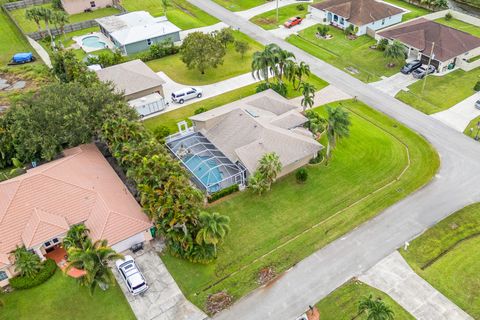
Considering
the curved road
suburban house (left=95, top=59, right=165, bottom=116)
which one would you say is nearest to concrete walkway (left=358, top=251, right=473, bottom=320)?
the curved road

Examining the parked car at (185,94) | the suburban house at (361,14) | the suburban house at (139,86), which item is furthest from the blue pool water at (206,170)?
the suburban house at (361,14)

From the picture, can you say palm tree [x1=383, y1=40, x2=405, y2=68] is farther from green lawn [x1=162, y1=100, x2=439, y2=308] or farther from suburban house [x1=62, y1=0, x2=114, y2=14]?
suburban house [x1=62, y1=0, x2=114, y2=14]

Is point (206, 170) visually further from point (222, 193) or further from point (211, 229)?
point (211, 229)

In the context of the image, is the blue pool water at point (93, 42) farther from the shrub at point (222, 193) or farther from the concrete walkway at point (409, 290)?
the concrete walkway at point (409, 290)

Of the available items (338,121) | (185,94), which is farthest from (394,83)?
(185,94)

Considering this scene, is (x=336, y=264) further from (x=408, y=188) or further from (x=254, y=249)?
(x=408, y=188)

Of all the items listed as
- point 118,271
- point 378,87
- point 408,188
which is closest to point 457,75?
point 378,87
